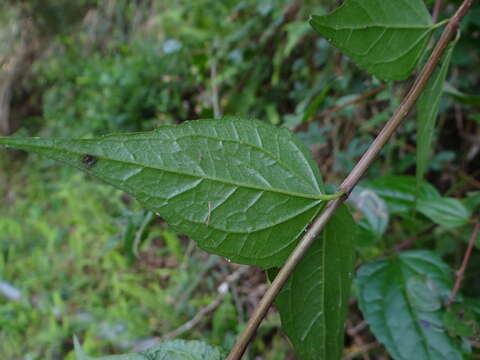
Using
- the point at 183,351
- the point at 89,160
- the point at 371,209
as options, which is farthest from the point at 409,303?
the point at 89,160

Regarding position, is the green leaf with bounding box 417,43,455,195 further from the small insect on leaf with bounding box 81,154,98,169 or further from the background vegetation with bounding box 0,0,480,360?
the small insect on leaf with bounding box 81,154,98,169

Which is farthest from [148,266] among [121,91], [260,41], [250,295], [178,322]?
[260,41]

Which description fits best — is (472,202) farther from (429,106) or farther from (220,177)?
(220,177)

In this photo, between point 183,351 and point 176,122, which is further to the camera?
point 176,122

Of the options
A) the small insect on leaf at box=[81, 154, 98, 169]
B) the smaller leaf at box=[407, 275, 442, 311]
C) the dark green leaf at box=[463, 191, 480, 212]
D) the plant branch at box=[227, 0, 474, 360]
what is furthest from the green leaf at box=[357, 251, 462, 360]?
the small insect on leaf at box=[81, 154, 98, 169]

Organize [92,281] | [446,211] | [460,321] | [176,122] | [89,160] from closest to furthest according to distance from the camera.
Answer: [89,160] < [460,321] < [446,211] < [92,281] < [176,122]

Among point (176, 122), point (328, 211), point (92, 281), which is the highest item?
point (328, 211)

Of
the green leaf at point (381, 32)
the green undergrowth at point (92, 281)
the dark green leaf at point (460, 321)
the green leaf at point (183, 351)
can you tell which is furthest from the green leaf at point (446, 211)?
the green undergrowth at point (92, 281)
